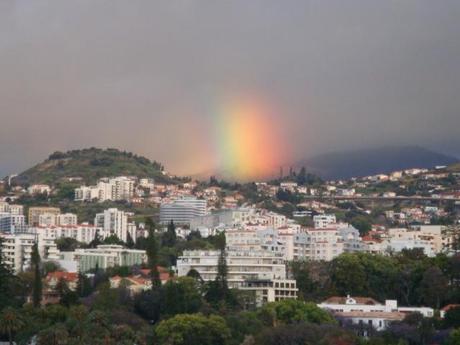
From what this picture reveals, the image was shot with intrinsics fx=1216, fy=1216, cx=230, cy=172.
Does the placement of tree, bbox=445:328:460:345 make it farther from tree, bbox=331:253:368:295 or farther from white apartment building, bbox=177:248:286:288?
white apartment building, bbox=177:248:286:288

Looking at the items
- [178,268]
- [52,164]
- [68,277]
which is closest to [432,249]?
[178,268]

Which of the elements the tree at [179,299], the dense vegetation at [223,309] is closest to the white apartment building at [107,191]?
the dense vegetation at [223,309]

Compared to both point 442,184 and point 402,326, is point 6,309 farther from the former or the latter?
point 442,184

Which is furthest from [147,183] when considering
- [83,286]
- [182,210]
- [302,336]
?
[302,336]

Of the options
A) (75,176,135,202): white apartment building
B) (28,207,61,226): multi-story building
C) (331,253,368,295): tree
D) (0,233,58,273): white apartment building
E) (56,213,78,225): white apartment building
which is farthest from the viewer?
(75,176,135,202): white apartment building

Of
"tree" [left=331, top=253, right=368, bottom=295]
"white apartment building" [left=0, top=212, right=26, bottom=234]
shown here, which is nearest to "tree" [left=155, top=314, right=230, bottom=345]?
"tree" [left=331, top=253, right=368, bottom=295]

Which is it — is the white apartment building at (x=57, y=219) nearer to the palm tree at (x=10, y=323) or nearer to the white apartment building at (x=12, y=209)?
the white apartment building at (x=12, y=209)
